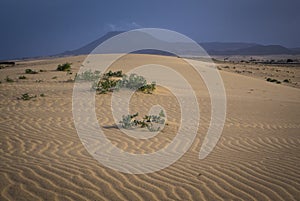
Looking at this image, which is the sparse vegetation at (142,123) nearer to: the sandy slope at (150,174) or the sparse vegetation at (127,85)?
the sandy slope at (150,174)

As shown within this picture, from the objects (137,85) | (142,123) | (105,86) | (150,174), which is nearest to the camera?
(150,174)

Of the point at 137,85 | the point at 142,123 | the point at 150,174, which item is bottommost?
the point at 150,174

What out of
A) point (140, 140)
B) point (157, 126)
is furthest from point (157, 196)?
point (157, 126)

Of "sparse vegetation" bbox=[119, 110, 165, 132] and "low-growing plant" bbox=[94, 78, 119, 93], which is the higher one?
"low-growing plant" bbox=[94, 78, 119, 93]

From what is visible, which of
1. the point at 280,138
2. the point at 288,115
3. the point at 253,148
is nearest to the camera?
the point at 253,148

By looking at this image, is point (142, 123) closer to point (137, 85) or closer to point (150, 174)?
point (150, 174)

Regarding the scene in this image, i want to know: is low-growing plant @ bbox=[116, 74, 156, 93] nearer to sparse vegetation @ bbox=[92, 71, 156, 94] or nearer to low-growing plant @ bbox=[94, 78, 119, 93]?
sparse vegetation @ bbox=[92, 71, 156, 94]

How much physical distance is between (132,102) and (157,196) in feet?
21.7

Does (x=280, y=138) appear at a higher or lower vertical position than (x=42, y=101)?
lower

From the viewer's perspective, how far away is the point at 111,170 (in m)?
4.14

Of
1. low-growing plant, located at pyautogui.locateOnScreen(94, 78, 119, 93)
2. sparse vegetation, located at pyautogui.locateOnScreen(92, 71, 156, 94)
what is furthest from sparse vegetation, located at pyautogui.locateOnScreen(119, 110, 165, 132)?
sparse vegetation, located at pyautogui.locateOnScreen(92, 71, 156, 94)

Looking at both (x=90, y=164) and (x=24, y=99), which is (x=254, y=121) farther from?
(x=24, y=99)

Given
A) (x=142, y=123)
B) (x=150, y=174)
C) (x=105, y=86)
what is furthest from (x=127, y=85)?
(x=150, y=174)

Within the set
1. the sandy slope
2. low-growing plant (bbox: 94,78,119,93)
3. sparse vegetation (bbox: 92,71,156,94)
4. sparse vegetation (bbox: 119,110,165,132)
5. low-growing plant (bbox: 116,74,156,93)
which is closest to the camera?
the sandy slope
